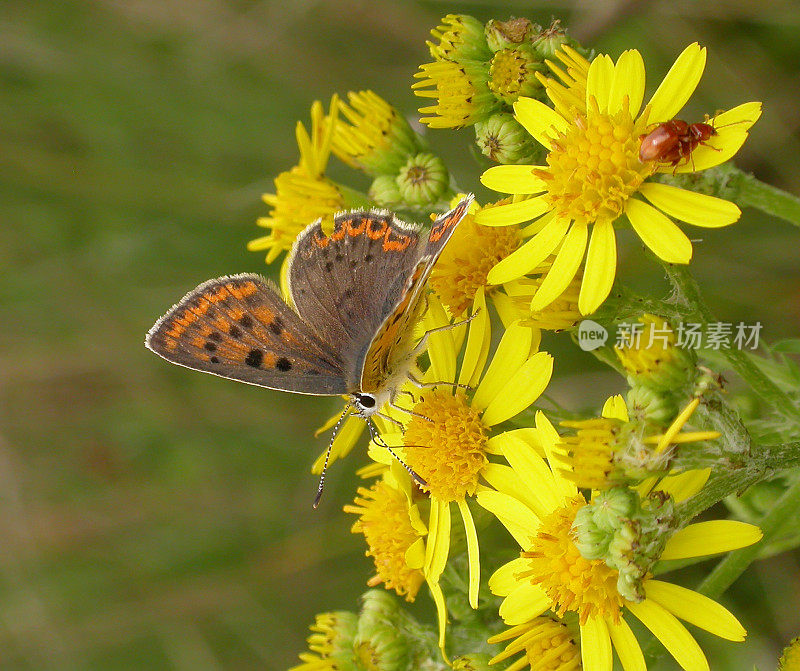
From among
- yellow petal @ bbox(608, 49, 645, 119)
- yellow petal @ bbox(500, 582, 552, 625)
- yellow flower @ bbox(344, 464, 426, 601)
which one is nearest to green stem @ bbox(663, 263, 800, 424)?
yellow petal @ bbox(608, 49, 645, 119)

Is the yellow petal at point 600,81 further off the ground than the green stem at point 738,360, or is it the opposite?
the yellow petal at point 600,81

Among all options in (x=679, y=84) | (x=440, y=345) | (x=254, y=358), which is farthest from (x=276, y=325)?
(x=679, y=84)

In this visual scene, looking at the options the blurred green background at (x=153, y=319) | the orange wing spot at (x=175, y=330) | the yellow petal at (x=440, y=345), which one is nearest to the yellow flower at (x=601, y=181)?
the yellow petal at (x=440, y=345)

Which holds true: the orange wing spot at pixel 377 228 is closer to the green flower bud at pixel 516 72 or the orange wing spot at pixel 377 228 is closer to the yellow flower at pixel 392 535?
the green flower bud at pixel 516 72

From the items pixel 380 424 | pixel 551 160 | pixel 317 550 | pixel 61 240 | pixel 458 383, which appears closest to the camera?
pixel 551 160

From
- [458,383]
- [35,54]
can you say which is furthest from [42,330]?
[458,383]

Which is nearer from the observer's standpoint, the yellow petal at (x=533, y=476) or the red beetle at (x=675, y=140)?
the red beetle at (x=675, y=140)

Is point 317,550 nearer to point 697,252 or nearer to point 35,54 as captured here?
point 697,252
